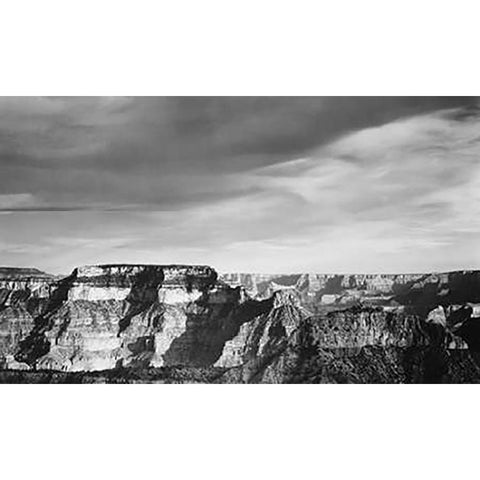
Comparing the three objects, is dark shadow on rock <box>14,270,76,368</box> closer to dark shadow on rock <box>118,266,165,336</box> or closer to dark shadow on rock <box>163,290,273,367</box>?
dark shadow on rock <box>118,266,165,336</box>

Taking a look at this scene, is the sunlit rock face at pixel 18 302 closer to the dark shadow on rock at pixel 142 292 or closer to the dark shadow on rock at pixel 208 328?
the dark shadow on rock at pixel 142 292

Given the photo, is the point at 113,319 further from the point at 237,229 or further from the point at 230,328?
the point at 237,229

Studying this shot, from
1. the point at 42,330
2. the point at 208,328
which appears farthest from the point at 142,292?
the point at 42,330

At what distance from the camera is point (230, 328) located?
4285mm

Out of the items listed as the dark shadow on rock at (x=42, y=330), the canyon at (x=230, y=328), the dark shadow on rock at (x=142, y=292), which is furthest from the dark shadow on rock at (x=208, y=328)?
the dark shadow on rock at (x=42, y=330)

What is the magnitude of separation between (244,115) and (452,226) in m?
1.16

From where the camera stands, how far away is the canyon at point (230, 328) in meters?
4.24

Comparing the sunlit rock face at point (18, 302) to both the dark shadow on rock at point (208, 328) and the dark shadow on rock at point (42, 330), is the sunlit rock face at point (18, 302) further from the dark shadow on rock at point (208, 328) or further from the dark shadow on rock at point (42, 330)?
the dark shadow on rock at point (208, 328)

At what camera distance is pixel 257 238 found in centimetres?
427

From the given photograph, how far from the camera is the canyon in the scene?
13.9 feet

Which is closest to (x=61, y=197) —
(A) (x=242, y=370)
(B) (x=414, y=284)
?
(A) (x=242, y=370)

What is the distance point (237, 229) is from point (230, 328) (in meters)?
0.49

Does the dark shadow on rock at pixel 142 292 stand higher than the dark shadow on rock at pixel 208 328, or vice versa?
the dark shadow on rock at pixel 142 292
